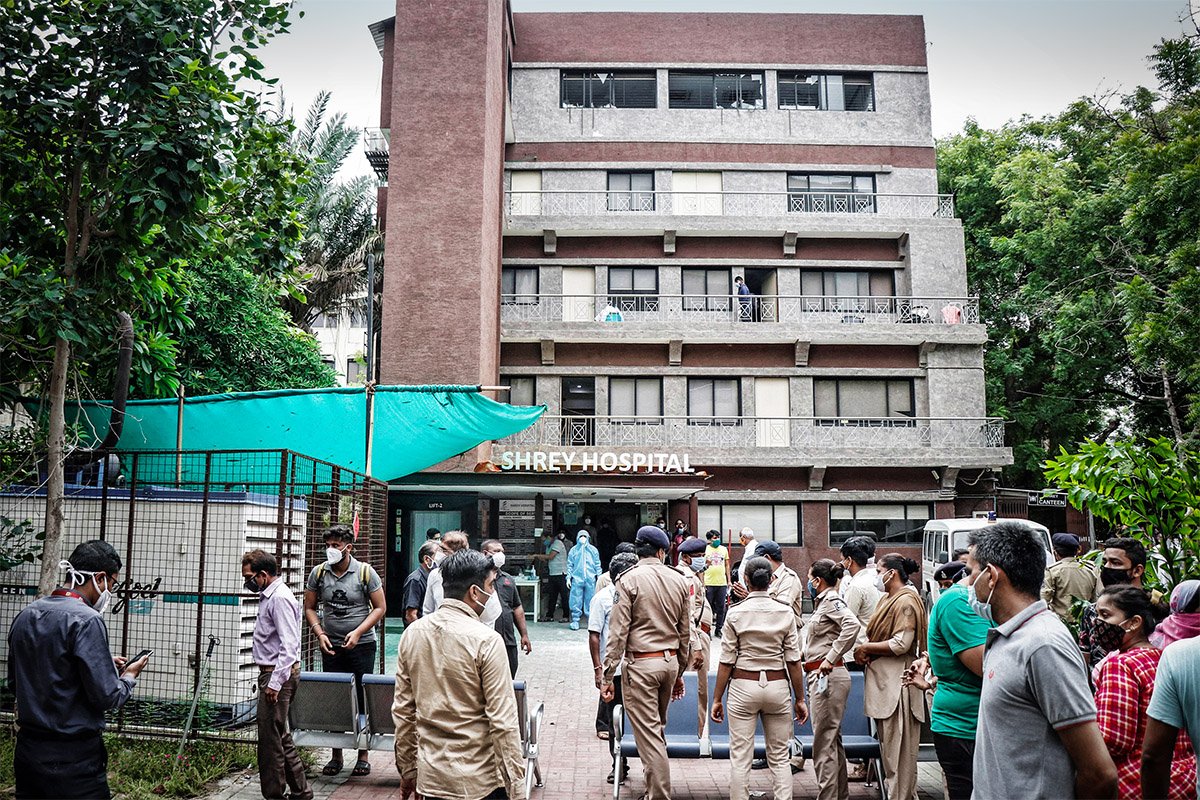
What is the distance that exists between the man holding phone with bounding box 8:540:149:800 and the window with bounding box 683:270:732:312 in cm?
2609

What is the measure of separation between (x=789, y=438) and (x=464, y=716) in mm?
25069

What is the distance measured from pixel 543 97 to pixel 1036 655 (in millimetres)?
29959

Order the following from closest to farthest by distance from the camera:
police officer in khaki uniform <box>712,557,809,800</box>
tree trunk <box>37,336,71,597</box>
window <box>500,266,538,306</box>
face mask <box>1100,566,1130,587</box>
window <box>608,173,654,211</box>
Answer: face mask <box>1100,566,1130,587</box>
police officer in khaki uniform <box>712,557,809,800</box>
tree trunk <box>37,336,71,597</box>
window <box>500,266,538,306</box>
window <box>608,173,654,211</box>

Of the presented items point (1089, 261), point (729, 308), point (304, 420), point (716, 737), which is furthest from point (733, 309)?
point (716, 737)

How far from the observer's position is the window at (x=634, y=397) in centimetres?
2891

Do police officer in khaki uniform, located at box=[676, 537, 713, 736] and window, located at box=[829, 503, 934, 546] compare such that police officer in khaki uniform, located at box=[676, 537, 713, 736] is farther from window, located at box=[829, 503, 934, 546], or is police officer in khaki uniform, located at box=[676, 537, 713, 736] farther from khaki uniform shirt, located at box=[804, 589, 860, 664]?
window, located at box=[829, 503, 934, 546]

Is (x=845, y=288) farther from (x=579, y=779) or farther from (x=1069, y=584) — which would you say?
(x=579, y=779)

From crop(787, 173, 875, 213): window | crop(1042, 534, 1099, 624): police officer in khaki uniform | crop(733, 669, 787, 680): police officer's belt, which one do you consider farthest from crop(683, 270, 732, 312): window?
crop(733, 669, 787, 680): police officer's belt

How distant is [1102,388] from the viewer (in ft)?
96.8

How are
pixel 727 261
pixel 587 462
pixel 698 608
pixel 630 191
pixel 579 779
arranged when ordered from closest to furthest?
pixel 579 779 < pixel 698 608 < pixel 587 462 < pixel 727 261 < pixel 630 191

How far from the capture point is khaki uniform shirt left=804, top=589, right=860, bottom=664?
6.82 m

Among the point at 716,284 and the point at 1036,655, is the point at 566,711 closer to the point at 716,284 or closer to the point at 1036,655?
the point at 1036,655

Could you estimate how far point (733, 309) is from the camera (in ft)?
96.9

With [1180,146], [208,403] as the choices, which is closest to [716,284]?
[1180,146]
